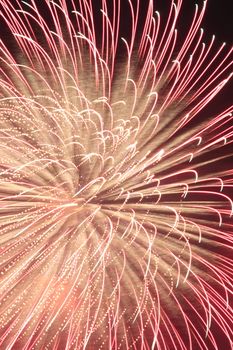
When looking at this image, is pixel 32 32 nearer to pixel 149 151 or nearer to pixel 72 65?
pixel 72 65

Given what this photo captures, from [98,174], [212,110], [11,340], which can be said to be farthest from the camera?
[212,110]

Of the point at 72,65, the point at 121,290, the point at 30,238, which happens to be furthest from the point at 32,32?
the point at 121,290

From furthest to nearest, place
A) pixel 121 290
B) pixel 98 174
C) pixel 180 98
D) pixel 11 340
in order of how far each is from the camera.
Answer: pixel 180 98 → pixel 98 174 → pixel 121 290 → pixel 11 340

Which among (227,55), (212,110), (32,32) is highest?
(32,32)

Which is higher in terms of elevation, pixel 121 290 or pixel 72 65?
pixel 72 65

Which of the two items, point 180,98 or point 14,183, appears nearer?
point 14,183

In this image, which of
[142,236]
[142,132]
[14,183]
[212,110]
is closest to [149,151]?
[142,132]
